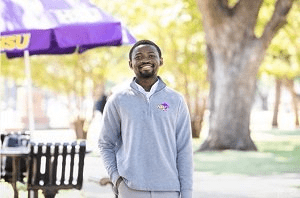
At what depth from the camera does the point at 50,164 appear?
8828 mm

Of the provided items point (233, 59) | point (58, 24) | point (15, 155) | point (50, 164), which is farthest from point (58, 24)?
point (233, 59)

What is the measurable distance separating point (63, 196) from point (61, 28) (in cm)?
282

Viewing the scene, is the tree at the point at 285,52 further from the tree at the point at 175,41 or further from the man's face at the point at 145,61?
the man's face at the point at 145,61

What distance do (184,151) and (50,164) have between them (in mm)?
4671

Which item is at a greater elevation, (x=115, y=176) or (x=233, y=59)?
(x=233, y=59)

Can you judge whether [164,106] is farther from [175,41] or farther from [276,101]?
[276,101]

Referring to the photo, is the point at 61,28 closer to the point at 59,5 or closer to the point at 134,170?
the point at 59,5

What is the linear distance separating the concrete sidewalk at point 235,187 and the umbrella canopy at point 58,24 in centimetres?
243

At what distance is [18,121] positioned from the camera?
46250 mm

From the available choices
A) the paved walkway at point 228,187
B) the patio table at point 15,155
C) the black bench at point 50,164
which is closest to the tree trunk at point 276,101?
the paved walkway at point 228,187

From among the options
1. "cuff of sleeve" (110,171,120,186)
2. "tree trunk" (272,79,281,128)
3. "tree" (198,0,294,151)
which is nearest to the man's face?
"cuff of sleeve" (110,171,120,186)

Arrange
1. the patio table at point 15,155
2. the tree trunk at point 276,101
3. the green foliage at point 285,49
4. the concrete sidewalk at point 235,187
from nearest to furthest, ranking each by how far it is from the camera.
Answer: the patio table at point 15,155
the concrete sidewalk at point 235,187
the green foliage at point 285,49
the tree trunk at point 276,101

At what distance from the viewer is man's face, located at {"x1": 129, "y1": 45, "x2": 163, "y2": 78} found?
427 centimetres

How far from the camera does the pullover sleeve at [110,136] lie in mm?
4348
